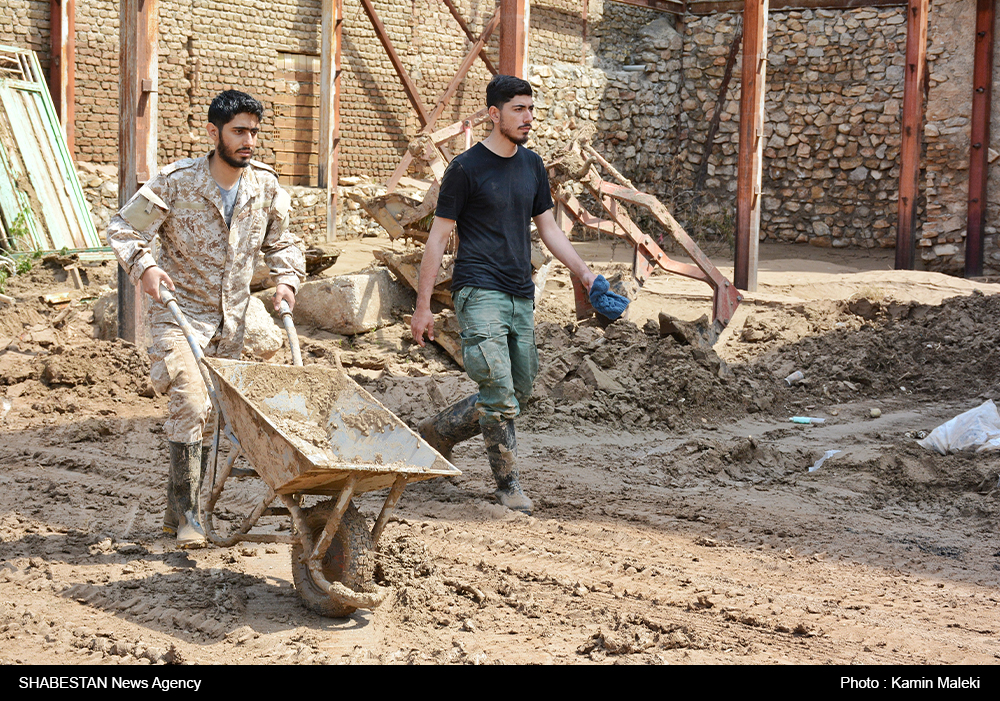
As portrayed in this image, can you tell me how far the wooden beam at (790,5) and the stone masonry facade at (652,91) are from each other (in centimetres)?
12

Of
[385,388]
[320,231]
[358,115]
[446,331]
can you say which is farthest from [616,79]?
[385,388]

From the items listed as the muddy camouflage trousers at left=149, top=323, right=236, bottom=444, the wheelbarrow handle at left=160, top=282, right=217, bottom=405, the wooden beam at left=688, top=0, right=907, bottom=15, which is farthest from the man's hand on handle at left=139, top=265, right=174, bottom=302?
the wooden beam at left=688, top=0, right=907, bottom=15

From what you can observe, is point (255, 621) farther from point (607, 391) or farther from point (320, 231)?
point (320, 231)

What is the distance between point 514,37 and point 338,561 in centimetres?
659

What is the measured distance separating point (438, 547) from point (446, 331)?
422 centimetres

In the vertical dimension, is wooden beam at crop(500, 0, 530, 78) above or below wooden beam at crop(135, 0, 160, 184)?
above

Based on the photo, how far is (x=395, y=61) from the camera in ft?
49.9

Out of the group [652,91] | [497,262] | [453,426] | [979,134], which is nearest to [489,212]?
[497,262]

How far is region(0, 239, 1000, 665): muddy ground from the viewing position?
11.4 feet

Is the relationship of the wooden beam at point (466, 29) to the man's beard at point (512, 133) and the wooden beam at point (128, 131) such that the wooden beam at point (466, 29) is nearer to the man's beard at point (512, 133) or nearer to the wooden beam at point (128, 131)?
the wooden beam at point (128, 131)

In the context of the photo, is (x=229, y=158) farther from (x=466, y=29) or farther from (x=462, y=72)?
(x=466, y=29)

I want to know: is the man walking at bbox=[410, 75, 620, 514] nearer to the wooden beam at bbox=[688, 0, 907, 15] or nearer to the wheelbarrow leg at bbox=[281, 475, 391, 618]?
the wheelbarrow leg at bbox=[281, 475, 391, 618]

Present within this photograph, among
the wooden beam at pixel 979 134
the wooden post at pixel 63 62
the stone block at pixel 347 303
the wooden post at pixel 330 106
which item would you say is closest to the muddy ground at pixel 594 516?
the stone block at pixel 347 303

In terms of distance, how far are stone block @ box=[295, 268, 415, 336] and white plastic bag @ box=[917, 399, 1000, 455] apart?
464 cm
